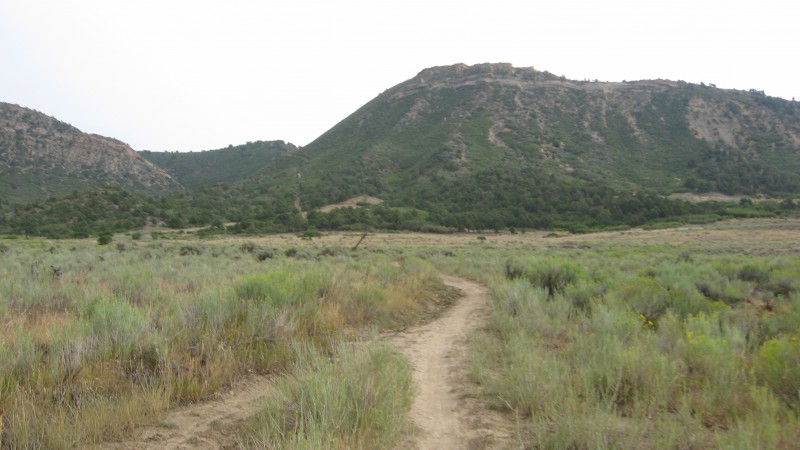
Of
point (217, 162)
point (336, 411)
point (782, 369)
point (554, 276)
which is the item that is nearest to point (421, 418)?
point (336, 411)

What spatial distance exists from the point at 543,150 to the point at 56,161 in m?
106

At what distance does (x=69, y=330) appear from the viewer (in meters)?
4.85

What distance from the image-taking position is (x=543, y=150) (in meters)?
93.9

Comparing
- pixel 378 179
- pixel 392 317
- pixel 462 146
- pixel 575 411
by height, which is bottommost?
pixel 392 317

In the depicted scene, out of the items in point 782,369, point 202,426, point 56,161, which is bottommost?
point 202,426

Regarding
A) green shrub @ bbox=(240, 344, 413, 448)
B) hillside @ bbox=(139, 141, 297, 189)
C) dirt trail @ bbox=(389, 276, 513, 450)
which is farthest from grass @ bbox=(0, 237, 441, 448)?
hillside @ bbox=(139, 141, 297, 189)

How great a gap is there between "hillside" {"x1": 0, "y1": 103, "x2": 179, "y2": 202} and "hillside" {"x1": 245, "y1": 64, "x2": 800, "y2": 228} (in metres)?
33.4

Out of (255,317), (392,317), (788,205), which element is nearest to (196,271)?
(392,317)

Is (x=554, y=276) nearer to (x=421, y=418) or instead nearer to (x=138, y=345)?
(x=421, y=418)

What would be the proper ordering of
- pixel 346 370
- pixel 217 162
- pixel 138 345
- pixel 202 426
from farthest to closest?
1. pixel 217 162
2. pixel 138 345
3. pixel 346 370
4. pixel 202 426

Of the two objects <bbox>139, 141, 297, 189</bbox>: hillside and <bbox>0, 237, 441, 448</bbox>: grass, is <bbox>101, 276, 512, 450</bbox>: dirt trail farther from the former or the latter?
<bbox>139, 141, 297, 189</bbox>: hillside

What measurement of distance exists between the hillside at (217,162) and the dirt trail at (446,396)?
12149 cm

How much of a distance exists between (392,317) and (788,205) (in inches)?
3078

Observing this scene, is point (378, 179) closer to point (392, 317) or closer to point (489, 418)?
point (392, 317)
